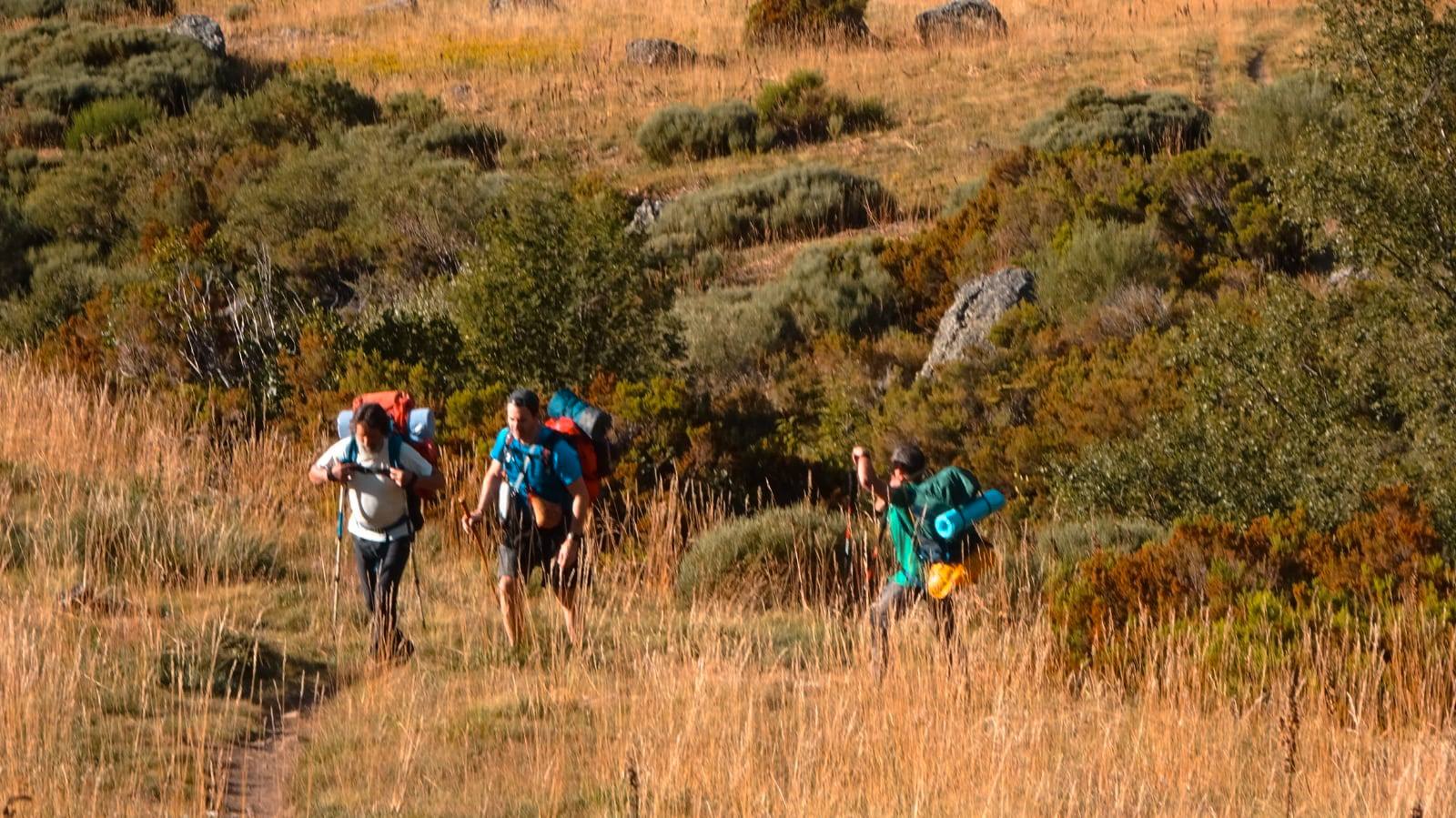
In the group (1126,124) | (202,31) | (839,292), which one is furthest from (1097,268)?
(202,31)

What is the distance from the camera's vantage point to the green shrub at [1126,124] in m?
23.6

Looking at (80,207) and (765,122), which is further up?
(765,122)

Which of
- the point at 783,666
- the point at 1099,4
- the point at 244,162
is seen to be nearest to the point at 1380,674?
the point at 783,666

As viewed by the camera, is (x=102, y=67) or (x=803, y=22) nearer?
(x=102, y=67)

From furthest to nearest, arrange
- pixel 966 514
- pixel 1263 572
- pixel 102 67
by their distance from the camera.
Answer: pixel 102 67, pixel 1263 572, pixel 966 514

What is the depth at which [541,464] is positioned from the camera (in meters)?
7.99

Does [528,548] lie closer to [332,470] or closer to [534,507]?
[534,507]

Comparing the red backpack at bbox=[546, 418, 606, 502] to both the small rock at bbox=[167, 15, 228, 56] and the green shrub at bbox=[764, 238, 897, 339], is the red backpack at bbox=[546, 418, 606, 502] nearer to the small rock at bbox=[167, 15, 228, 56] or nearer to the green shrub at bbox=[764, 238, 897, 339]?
the green shrub at bbox=[764, 238, 897, 339]

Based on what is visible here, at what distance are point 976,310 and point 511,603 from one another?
10.6 metres

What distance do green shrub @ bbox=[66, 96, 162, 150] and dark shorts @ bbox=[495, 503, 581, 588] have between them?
21.6m

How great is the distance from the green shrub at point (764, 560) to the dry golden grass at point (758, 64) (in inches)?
521

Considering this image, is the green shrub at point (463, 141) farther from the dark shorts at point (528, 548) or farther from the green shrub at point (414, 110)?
the dark shorts at point (528, 548)

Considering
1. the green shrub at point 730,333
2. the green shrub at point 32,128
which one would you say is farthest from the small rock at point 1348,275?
the green shrub at point 32,128

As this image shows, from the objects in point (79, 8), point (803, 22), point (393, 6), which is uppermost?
point (79, 8)
